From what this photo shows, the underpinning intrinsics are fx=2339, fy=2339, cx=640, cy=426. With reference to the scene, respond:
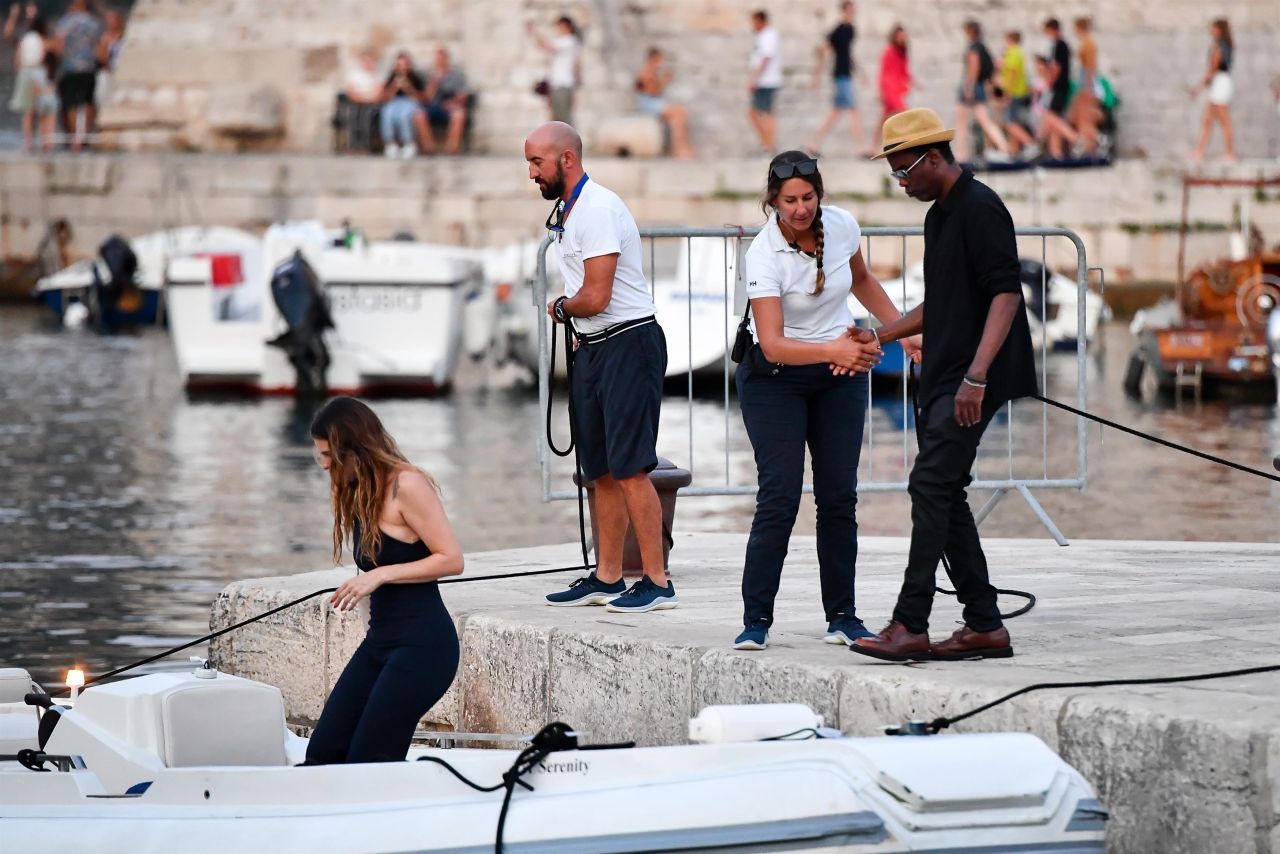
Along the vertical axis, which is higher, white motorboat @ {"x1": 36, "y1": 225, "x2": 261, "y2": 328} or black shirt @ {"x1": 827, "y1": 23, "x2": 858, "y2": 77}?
black shirt @ {"x1": 827, "y1": 23, "x2": 858, "y2": 77}

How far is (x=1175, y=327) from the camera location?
1997 cm

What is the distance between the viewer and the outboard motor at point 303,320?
69.8ft

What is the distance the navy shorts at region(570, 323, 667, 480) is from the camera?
721 cm

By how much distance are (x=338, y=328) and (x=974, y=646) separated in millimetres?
16004

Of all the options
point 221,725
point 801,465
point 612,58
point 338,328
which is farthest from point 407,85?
point 221,725

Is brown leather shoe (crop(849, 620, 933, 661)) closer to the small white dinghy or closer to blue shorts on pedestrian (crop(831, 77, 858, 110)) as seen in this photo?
the small white dinghy

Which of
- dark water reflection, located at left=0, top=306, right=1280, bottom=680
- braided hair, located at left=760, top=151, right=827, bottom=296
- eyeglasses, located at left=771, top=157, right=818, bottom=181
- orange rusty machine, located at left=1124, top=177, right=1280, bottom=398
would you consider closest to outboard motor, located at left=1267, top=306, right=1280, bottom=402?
orange rusty machine, located at left=1124, top=177, right=1280, bottom=398

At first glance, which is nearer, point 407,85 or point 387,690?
point 387,690

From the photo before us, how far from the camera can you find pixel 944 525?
20.4 ft

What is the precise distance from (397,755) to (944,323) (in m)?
1.82

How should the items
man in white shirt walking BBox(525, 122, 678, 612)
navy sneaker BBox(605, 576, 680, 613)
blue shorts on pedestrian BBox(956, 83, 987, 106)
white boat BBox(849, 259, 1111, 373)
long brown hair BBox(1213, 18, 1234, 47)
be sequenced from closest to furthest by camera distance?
man in white shirt walking BBox(525, 122, 678, 612) → navy sneaker BBox(605, 576, 680, 613) → white boat BBox(849, 259, 1111, 373) → long brown hair BBox(1213, 18, 1234, 47) → blue shorts on pedestrian BBox(956, 83, 987, 106)

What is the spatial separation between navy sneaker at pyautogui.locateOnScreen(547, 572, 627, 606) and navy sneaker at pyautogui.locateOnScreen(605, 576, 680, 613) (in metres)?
0.09

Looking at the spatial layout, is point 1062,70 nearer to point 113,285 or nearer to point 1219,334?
point 1219,334

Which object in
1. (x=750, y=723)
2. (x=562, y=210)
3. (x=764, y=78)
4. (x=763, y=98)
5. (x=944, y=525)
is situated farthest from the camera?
(x=763, y=98)
